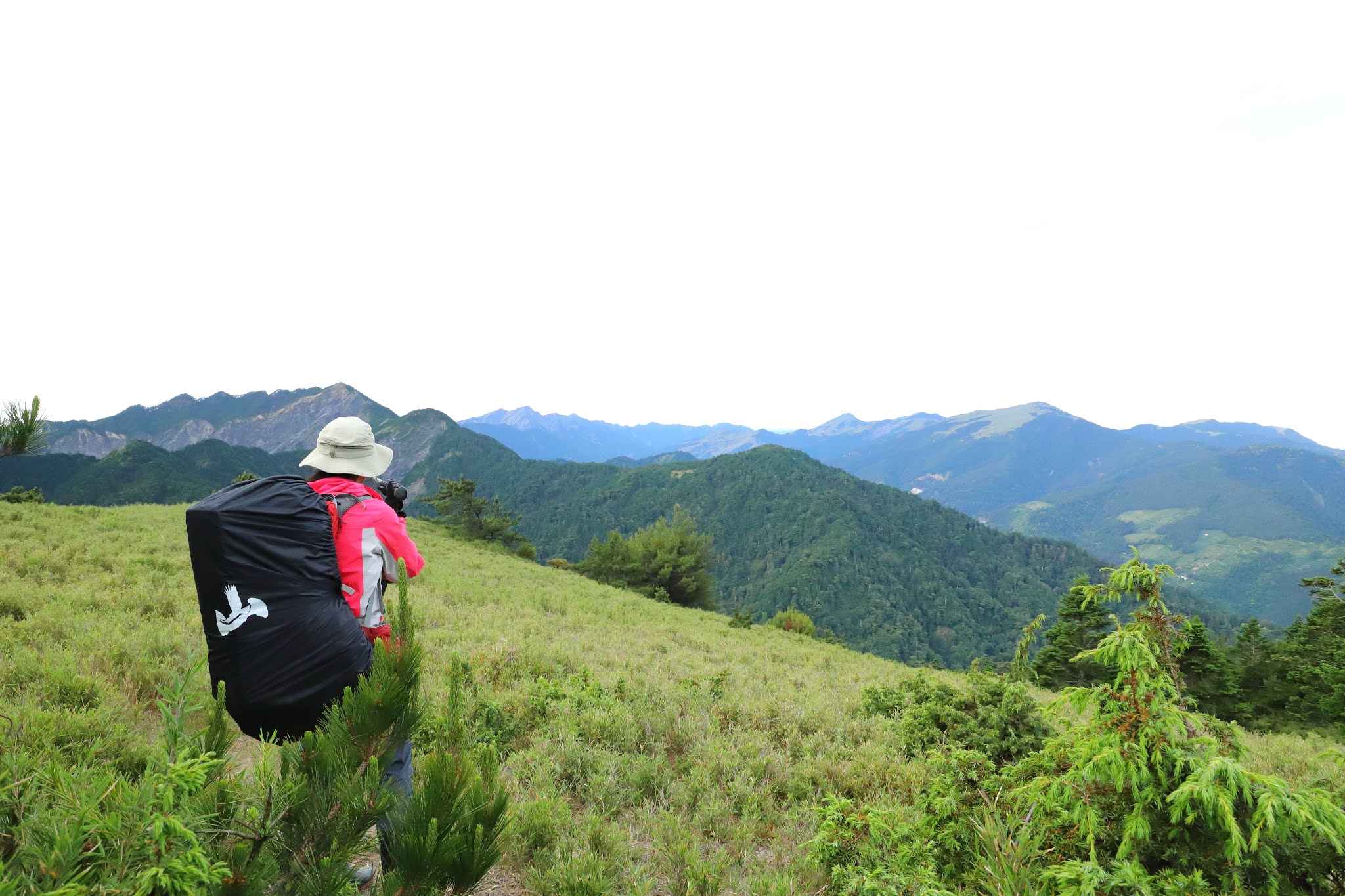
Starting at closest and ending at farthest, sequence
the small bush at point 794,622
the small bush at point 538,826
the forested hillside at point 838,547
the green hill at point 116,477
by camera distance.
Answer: the small bush at point 538,826
the small bush at point 794,622
the green hill at point 116,477
the forested hillside at point 838,547

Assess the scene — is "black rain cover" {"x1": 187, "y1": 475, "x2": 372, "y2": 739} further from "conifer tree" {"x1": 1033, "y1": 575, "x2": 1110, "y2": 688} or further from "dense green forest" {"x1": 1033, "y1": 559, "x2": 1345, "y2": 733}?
"conifer tree" {"x1": 1033, "y1": 575, "x2": 1110, "y2": 688}

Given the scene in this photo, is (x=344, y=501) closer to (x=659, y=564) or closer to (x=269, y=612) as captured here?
(x=269, y=612)

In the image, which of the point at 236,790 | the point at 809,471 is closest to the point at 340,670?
the point at 236,790

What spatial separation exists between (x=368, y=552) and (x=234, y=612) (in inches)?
28.6

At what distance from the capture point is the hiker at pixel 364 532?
2998 mm

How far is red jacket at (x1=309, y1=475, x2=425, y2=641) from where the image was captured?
118 inches

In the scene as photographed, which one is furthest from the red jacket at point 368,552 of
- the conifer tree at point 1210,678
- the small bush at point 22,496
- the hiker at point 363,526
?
the conifer tree at point 1210,678

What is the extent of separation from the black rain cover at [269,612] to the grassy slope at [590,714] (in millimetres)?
624

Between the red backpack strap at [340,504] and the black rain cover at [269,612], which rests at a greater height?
the red backpack strap at [340,504]

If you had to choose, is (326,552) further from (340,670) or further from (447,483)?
(447,483)

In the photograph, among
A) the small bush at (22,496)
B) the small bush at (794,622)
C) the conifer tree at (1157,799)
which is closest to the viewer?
the conifer tree at (1157,799)

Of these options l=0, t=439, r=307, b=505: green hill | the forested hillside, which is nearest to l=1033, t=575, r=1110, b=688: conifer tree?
the forested hillside

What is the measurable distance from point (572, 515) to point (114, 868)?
173 metres

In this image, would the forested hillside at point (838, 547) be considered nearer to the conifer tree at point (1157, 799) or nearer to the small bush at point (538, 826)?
the small bush at point (538, 826)
